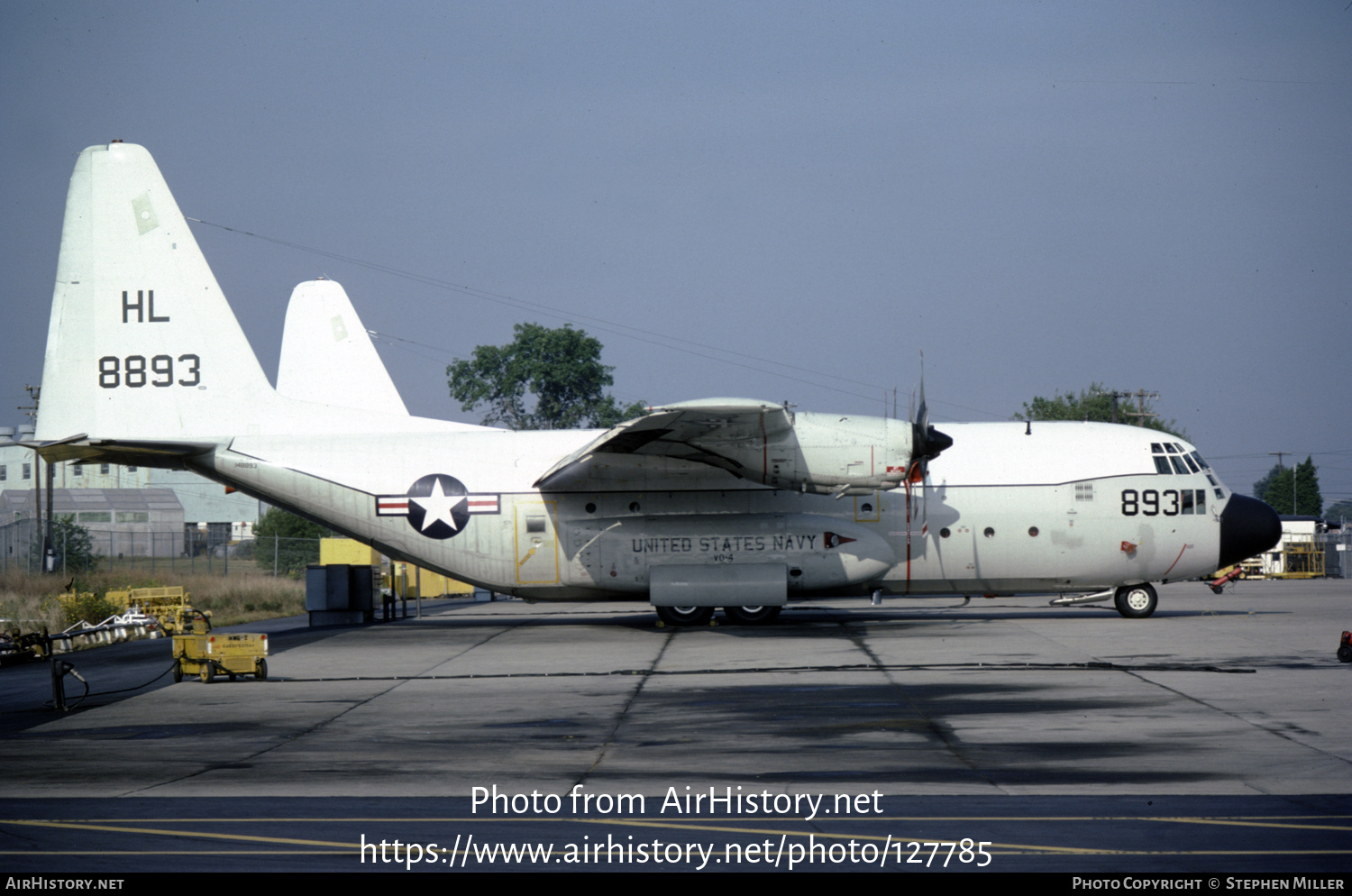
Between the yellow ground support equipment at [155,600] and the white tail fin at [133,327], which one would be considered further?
the yellow ground support equipment at [155,600]

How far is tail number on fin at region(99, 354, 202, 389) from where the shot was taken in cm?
2327

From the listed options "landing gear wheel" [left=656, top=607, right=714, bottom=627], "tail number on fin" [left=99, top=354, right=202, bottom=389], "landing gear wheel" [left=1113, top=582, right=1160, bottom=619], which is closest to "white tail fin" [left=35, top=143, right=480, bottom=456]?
"tail number on fin" [left=99, top=354, right=202, bottom=389]

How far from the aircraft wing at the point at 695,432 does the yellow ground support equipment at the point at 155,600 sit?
33.5 feet

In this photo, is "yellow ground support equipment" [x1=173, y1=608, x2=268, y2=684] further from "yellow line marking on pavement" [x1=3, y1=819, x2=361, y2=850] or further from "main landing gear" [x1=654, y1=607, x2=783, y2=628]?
"main landing gear" [x1=654, y1=607, x2=783, y2=628]

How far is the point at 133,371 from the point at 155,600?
664 cm

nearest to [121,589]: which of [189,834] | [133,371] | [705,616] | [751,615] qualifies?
[133,371]

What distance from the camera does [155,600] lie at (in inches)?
1070

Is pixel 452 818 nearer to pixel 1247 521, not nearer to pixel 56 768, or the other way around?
pixel 56 768

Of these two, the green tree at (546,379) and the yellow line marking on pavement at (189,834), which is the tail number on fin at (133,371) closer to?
the yellow line marking on pavement at (189,834)

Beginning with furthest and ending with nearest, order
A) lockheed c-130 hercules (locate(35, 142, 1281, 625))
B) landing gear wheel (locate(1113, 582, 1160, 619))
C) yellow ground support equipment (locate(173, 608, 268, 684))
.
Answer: landing gear wheel (locate(1113, 582, 1160, 619))
lockheed c-130 hercules (locate(35, 142, 1281, 625))
yellow ground support equipment (locate(173, 608, 268, 684))

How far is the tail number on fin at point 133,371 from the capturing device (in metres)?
23.3

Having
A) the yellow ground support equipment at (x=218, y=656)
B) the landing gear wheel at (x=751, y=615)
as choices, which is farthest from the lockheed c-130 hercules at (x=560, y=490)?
the yellow ground support equipment at (x=218, y=656)

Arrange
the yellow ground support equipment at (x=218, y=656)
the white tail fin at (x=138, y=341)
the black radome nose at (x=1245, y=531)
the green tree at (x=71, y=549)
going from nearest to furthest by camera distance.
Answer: the yellow ground support equipment at (x=218, y=656) < the white tail fin at (x=138, y=341) < the black radome nose at (x=1245, y=531) < the green tree at (x=71, y=549)

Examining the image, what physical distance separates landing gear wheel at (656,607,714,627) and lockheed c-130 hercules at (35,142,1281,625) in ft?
3.70
